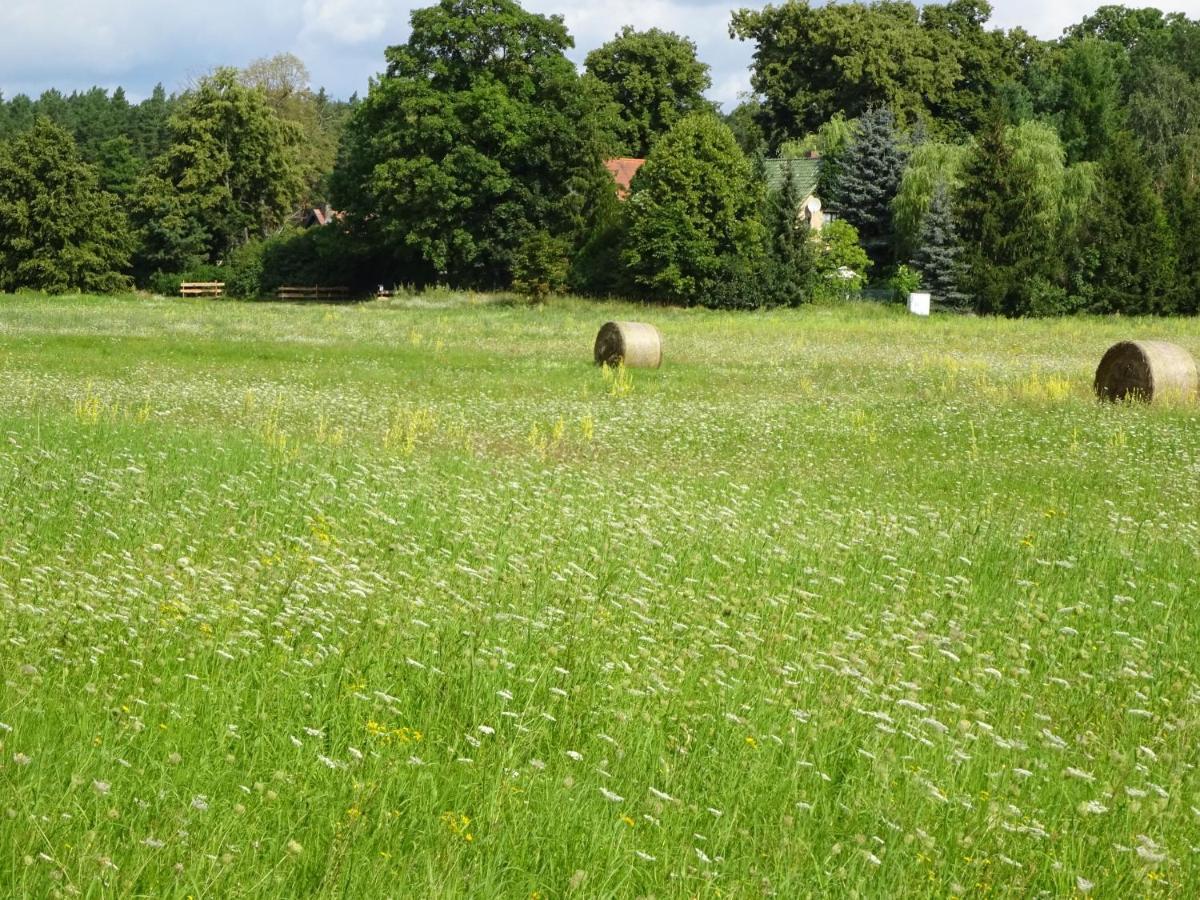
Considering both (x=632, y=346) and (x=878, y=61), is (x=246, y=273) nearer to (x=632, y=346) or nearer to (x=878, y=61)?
(x=878, y=61)

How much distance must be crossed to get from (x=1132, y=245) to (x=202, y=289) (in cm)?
5067

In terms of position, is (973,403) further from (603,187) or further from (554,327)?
(603,187)

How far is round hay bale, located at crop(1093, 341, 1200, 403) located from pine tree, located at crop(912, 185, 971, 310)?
114 feet

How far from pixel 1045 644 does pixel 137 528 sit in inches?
229

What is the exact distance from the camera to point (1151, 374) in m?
22.0

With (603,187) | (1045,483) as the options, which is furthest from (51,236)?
(1045,483)

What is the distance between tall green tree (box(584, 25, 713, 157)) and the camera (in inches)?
3383

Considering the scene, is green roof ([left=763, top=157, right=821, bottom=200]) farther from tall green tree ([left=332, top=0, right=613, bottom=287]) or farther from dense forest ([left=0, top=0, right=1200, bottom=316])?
tall green tree ([left=332, top=0, right=613, bottom=287])

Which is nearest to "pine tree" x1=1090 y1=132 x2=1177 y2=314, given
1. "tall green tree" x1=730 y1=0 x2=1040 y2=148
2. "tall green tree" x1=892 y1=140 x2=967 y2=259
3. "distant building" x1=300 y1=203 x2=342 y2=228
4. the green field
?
"tall green tree" x1=892 y1=140 x2=967 y2=259

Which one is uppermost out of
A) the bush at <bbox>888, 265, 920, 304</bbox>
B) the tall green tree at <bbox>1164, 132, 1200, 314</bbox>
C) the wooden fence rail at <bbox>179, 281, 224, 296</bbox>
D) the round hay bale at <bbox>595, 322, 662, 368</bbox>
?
the tall green tree at <bbox>1164, 132, 1200, 314</bbox>

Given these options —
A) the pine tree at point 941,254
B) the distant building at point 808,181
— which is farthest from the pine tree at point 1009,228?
the distant building at point 808,181

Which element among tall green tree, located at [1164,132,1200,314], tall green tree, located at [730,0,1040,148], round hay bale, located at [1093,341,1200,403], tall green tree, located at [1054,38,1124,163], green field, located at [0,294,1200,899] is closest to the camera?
green field, located at [0,294,1200,899]

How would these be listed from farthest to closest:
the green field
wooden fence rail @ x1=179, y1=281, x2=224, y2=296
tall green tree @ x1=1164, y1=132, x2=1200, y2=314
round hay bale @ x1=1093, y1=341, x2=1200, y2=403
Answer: wooden fence rail @ x1=179, y1=281, x2=224, y2=296 < tall green tree @ x1=1164, y1=132, x2=1200, y2=314 < round hay bale @ x1=1093, y1=341, x2=1200, y2=403 < the green field

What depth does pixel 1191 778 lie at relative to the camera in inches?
213
